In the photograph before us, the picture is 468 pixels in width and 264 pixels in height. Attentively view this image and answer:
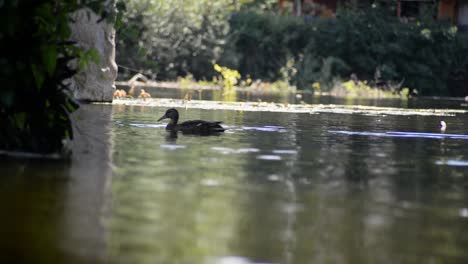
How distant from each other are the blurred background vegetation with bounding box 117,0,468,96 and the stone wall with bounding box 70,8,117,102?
26.2 meters

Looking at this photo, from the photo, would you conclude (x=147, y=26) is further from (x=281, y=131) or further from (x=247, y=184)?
(x=247, y=184)

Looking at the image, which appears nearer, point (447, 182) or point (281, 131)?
point (447, 182)

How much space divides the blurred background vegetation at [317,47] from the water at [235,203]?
127ft

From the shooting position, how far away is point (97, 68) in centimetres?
2917

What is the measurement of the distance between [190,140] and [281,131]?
321cm

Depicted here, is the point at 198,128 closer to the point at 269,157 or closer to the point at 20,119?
the point at 269,157

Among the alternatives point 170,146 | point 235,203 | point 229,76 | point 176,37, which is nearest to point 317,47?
point 176,37

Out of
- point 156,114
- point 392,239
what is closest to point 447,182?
point 392,239

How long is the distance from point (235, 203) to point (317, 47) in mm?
51851

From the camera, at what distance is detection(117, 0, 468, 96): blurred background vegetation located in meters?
57.6

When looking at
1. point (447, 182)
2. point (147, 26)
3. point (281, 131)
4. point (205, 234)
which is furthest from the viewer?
point (147, 26)

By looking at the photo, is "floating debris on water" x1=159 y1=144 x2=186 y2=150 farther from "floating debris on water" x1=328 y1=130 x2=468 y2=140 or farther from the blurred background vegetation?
the blurred background vegetation

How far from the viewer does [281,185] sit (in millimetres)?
12203

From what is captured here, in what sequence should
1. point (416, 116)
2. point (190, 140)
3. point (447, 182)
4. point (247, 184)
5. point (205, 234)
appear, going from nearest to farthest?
1. point (205, 234)
2. point (247, 184)
3. point (447, 182)
4. point (190, 140)
5. point (416, 116)
